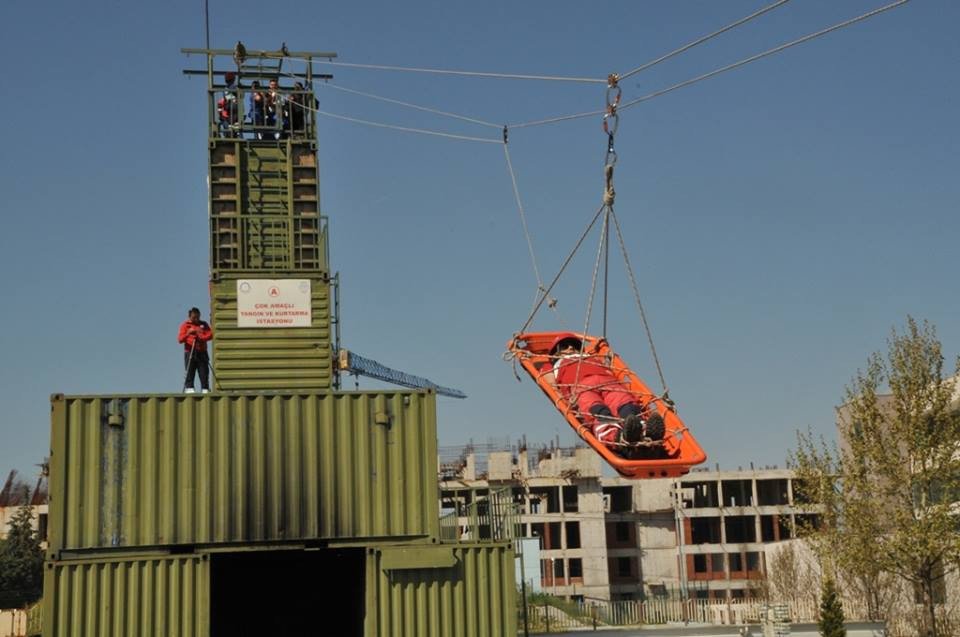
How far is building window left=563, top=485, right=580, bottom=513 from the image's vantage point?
76312mm

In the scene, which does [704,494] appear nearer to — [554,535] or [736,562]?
[736,562]

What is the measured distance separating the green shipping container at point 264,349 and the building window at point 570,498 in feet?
183

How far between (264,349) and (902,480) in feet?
50.8

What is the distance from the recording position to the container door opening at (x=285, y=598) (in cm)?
1934

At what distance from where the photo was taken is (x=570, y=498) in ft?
252

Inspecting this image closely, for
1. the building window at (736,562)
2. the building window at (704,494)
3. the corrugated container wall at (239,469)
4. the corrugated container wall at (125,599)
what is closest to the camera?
the corrugated container wall at (125,599)

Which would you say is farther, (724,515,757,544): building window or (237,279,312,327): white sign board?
(724,515,757,544): building window

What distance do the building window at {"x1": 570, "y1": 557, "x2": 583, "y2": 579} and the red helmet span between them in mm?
55740

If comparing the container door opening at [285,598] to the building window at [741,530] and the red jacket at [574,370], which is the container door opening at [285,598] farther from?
the building window at [741,530]

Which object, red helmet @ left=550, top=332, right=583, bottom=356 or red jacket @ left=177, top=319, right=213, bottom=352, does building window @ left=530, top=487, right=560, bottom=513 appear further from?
red jacket @ left=177, top=319, right=213, bottom=352

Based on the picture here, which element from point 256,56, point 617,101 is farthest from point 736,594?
point 617,101

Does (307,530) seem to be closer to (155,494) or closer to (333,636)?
(155,494)

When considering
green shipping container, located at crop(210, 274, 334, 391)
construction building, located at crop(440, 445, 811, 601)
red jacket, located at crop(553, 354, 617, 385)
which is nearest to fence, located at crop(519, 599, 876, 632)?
green shipping container, located at crop(210, 274, 334, 391)

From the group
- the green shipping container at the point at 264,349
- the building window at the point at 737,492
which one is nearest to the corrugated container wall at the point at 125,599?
the green shipping container at the point at 264,349
